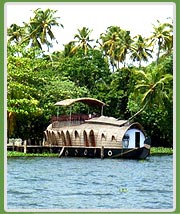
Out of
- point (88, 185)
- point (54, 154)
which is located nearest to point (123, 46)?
point (54, 154)

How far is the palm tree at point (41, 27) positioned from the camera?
28.8ft

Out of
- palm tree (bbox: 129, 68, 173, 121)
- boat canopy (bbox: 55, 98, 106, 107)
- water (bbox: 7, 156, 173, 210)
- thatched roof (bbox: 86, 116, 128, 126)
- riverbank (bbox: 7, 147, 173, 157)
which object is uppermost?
palm tree (bbox: 129, 68, 173, 121)

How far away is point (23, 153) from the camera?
8.90 meters

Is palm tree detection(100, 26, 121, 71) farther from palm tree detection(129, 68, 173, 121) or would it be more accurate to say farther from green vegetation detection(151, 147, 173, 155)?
green vegetation detection(151, 147, 173, 155)

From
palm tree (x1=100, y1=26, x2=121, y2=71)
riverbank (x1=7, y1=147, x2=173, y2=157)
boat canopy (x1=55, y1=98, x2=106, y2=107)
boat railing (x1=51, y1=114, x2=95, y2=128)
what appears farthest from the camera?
boat railing (x1=51, y1=114, x2=95, y2=128)

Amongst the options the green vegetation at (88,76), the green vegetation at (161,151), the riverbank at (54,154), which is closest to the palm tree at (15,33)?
the green vegetation at (88,76)

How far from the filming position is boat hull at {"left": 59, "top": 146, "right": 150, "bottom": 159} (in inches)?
353

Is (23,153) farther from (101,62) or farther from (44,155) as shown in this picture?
(101,62)

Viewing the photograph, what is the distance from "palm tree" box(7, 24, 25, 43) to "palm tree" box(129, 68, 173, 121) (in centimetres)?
92

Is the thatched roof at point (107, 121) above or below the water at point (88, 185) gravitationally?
above

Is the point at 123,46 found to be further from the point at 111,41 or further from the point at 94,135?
the point at 94,135

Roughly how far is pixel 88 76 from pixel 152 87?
56 centimetres

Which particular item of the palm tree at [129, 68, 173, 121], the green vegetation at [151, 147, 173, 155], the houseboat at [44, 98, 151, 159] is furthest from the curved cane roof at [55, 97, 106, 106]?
the green vegetation at [151, 147, 173, 155]

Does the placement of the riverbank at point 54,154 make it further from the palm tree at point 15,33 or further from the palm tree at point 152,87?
the palm tree at point 15,33
